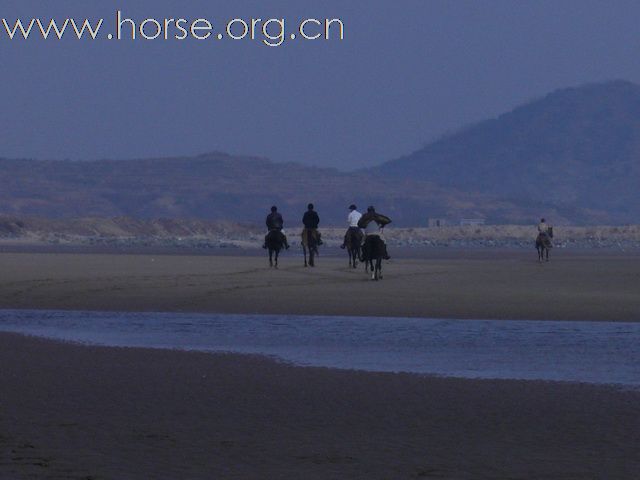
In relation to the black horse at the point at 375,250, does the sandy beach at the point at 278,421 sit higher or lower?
lower

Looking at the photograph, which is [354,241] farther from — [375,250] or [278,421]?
[278,421]

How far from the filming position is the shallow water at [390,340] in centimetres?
1609

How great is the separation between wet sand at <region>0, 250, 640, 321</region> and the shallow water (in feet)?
5.36

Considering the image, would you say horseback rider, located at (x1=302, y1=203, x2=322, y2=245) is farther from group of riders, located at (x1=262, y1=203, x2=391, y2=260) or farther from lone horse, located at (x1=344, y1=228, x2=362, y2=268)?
lone horse, located at (x1=344, y1=228, x2=362, y2=268)

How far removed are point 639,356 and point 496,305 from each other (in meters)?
8.66

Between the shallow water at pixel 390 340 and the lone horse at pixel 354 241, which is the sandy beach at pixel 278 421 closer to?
the shallow water at pixel 390 340

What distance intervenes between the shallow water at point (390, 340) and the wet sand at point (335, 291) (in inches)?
64.4

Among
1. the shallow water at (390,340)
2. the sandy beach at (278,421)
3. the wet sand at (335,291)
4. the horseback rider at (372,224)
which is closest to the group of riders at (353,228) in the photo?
the horseback rider at (372,224)

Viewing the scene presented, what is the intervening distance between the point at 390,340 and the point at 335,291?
10.2 metres

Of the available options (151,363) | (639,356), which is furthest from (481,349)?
(151,363)

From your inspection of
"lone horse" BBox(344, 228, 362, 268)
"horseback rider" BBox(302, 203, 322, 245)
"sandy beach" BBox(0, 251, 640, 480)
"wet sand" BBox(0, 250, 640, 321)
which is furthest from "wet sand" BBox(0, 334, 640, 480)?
"horseback rider" BBox(302, 203, 322, 245)

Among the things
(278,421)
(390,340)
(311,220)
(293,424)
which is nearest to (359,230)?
(311,220)

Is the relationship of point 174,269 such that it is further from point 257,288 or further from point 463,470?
point 463,470

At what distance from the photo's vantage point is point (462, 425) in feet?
38.4
